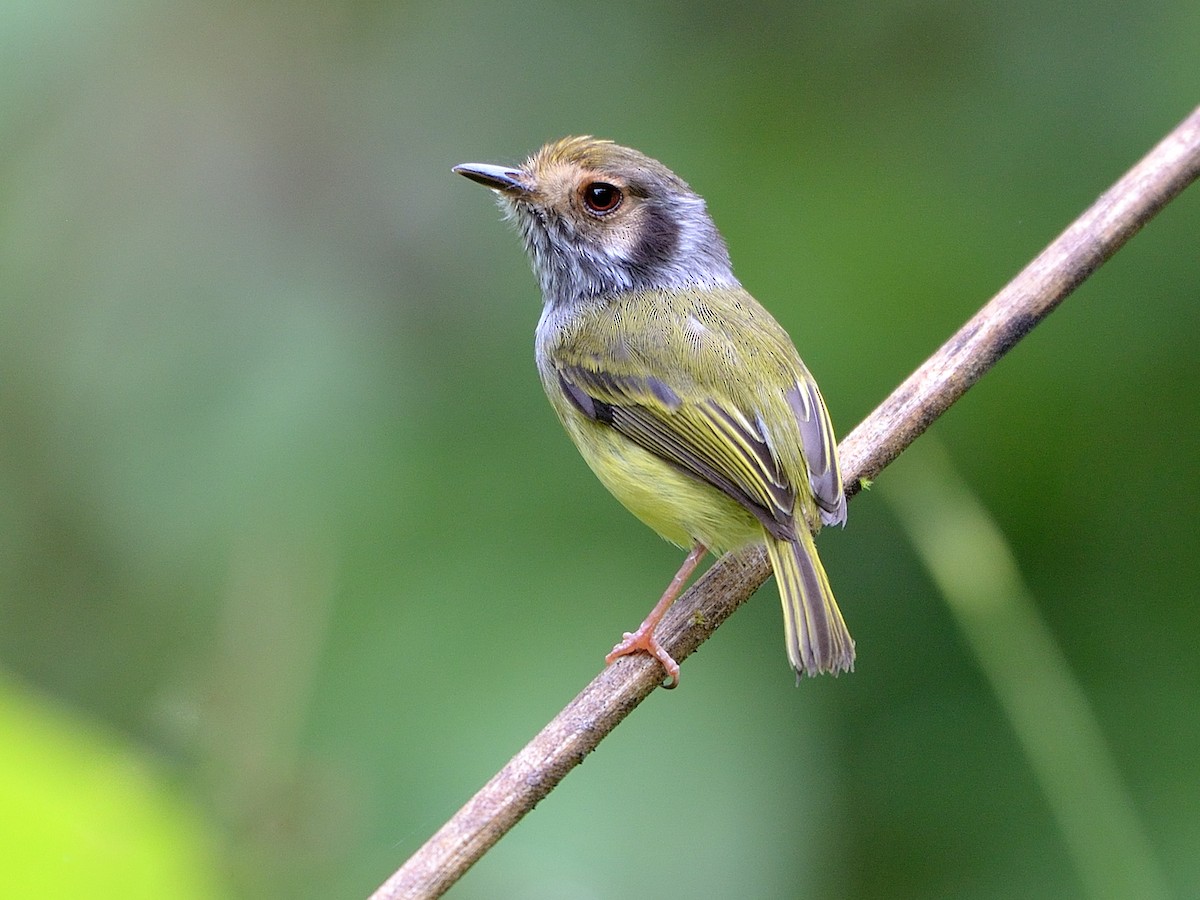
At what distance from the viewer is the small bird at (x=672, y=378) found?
9.35 ft

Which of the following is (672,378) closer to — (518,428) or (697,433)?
(697,433)

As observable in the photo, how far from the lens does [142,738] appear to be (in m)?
2.90

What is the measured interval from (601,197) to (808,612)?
144cm

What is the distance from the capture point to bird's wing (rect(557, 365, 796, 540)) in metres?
2.87

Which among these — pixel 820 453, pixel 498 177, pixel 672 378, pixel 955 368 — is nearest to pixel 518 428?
pixel 672 378

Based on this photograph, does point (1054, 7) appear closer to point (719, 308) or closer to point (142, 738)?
point (719, 308)

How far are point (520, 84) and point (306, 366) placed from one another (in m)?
1.32

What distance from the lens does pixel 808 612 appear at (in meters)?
2.71

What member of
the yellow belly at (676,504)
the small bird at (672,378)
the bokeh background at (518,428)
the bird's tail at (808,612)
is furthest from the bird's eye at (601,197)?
the bird's tail at (808,612)

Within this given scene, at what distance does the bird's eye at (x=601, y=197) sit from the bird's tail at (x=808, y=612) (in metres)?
1.20

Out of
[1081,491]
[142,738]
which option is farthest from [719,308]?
[142,738]

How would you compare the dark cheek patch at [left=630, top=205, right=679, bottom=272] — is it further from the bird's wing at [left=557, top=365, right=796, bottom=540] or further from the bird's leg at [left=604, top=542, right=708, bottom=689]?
the bird's leg at [left=604, top=542, right=708, bottom=689]

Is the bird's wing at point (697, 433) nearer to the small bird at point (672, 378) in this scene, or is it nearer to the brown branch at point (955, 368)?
the small bird at point (672, 378)

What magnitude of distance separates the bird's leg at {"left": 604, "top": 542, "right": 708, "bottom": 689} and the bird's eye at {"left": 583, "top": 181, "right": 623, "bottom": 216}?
1044 millimetres
